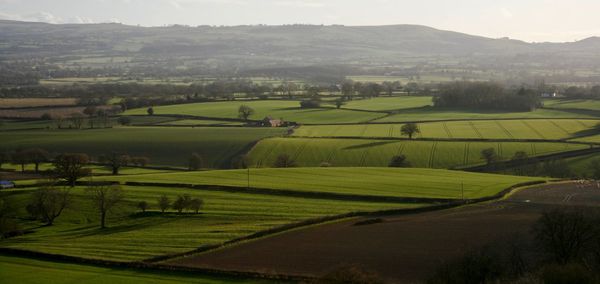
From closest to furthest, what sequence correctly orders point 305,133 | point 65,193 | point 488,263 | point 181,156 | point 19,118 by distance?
point 488,263, point 65,193, point 181,156, point 305,133, point 19,118

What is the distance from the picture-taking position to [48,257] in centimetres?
3747

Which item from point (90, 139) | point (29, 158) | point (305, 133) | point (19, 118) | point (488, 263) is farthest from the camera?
point (19, 118)

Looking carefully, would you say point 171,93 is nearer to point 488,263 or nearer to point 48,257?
point 48,257

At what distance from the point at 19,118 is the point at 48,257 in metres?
77.0

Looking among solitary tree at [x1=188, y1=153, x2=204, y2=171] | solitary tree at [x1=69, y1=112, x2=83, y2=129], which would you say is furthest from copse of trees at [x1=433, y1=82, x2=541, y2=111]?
solitary tree at [x1=188, y1=153, x2=204, y2=171]

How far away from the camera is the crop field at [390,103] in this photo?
403 feet

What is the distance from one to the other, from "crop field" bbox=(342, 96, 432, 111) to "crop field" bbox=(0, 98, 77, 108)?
53.1m

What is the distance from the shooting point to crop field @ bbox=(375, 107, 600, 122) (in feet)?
356

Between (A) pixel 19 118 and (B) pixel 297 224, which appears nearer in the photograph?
(B) pixel 297 224

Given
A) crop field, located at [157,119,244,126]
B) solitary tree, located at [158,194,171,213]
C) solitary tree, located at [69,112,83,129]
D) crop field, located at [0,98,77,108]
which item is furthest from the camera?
crop field, located at [0,98,77,108]

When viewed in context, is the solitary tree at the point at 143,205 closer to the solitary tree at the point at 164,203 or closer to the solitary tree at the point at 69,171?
the solitary tree at the point at 164,203

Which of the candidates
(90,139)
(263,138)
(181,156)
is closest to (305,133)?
(263,138)

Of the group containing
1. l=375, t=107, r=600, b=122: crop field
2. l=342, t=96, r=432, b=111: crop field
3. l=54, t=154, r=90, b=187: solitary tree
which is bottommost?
l=54, t=154, r=90, b=187: solitary tree

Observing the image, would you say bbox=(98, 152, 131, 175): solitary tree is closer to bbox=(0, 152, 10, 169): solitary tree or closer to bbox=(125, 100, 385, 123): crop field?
bbox=(0, 152, 10, 169): solitary tree
